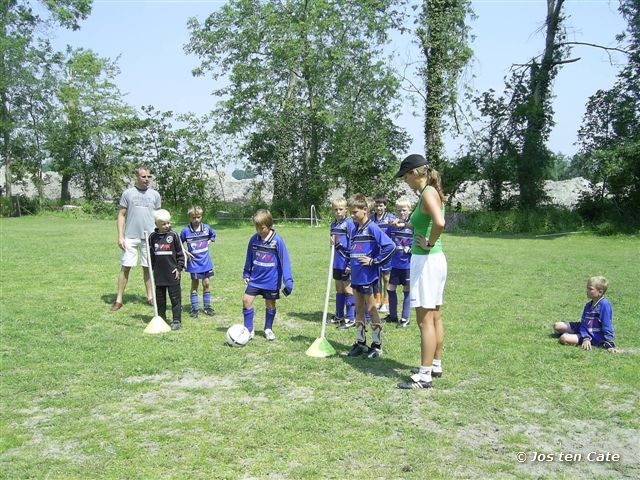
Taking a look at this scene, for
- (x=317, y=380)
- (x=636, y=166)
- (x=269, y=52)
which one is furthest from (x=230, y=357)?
(x=269, y=52)

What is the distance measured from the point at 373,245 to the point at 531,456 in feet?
11.3

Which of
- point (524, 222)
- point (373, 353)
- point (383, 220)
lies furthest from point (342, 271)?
point (524, 222)

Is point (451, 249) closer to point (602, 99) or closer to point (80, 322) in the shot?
point (80, 322)

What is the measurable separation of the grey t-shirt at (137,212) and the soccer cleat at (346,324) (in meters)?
3.56

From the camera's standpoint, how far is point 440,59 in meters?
30.5

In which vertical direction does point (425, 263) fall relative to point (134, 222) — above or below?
below

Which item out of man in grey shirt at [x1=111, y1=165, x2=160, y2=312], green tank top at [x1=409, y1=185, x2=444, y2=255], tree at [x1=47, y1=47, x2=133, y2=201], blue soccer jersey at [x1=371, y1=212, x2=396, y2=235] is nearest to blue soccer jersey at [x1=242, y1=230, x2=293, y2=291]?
blue soccer jersey at [x1=371, y1=212, x2=396, y2=235]

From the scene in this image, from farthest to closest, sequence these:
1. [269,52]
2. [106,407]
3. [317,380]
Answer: [269,52], [317,380], [106,407]

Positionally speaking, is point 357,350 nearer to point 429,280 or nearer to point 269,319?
point 269,319

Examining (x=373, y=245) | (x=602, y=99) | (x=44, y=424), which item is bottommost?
(x=44, y=424)

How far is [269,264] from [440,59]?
2540cm

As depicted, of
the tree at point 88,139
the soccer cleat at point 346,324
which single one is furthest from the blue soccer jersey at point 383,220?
the tree at point 88,139

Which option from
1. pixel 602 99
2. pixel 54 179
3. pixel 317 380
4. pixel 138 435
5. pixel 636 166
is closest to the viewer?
pixel 138 435

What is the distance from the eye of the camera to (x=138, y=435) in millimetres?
4855
